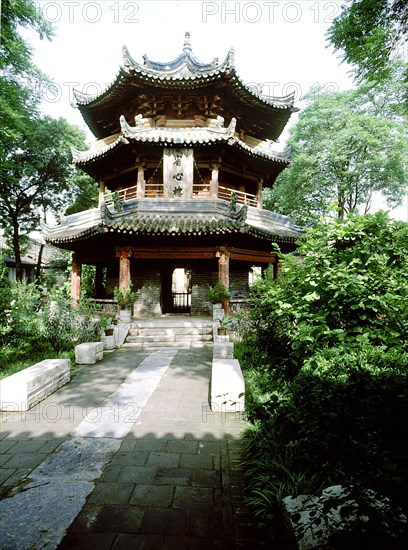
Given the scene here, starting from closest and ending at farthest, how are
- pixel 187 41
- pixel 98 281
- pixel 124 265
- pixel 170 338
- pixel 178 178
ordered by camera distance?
pixel 170 338, pixel 124 265, pixel 178 178, pixel 187 41, pixel 98 281

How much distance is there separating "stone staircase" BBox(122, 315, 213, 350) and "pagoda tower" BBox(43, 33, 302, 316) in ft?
5.80

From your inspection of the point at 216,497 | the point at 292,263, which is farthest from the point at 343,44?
the point at 216,497

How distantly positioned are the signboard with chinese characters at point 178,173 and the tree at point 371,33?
650 centimetres

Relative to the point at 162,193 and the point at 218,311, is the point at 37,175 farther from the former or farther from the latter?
the point at 218,311

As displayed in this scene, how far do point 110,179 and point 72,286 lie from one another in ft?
16.5

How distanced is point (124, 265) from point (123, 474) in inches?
331

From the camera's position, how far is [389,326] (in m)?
3.89

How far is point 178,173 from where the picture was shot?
1192cm

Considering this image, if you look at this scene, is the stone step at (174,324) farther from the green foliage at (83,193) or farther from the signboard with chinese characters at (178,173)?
the green foliage at (83,193)

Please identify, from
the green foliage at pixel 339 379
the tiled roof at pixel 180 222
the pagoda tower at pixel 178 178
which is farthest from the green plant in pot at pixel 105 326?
the green foliage at pixel 339 379

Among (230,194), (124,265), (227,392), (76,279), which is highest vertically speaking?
(230,194)

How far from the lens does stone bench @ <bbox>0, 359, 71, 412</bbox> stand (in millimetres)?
4562

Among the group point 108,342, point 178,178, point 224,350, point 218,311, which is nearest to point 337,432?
point 224,350

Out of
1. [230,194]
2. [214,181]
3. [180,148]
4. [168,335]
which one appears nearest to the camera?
[168,335]
